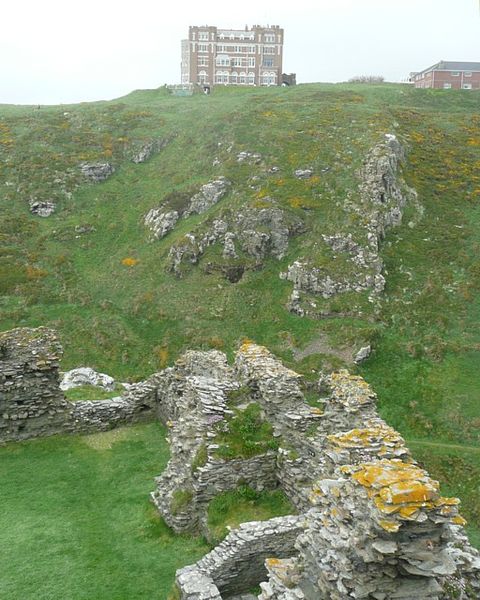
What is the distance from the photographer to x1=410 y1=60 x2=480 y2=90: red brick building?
356ft

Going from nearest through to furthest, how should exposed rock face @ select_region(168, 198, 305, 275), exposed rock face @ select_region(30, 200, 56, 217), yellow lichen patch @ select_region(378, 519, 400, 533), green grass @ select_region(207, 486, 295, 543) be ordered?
yellow lichen patch @ select_region(378, 519, 400, 533) < green grass @ select_region(207, 486, 295, 543) < exposed rock face @ select_region(168, 198, 305, 275) < exposed rock face @ select_region(30, 200, 56, 217)

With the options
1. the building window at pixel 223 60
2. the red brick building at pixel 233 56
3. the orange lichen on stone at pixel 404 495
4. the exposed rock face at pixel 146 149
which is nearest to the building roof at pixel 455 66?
the red brick building at pixel 233 56

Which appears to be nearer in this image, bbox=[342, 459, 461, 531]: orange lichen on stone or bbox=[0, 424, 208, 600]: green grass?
bbox=[342, 459, 461, 531]: orange lichen on stone

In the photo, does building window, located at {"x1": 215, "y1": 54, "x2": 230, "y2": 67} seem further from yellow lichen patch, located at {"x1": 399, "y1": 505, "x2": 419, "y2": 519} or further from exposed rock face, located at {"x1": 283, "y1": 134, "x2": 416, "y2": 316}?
yellow lichen patch, located at {"x1": 399, "y1": 505, "x2": 419, "y2": 519}

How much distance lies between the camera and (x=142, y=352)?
36.0m

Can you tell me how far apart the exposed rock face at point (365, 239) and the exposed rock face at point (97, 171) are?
28.8 metres

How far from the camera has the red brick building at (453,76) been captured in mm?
108438

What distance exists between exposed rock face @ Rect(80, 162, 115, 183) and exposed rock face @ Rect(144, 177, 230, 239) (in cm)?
1252

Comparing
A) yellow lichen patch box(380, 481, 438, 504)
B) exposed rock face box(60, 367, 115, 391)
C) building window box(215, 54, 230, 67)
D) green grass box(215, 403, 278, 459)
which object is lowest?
exposed rock face box(60, 367, 115, 391)

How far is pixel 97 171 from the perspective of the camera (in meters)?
58.0

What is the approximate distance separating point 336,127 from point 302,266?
2390 centimetres

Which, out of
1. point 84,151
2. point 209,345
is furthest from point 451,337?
point 84,151

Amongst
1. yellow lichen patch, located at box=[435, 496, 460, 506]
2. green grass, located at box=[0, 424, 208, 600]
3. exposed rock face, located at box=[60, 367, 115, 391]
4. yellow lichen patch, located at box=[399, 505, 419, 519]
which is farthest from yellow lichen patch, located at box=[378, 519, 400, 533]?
exposed rock face, located at box=[60, 367, 115, 391]

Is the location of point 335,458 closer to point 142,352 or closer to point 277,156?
point 142,352
